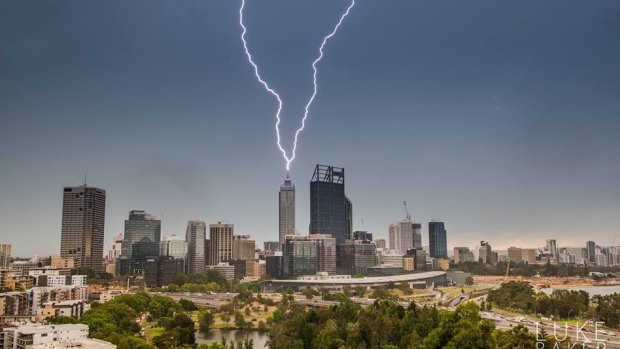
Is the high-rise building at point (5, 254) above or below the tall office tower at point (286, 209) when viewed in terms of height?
below

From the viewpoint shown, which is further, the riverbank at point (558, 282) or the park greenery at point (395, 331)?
the riverbank at point (558, 282)

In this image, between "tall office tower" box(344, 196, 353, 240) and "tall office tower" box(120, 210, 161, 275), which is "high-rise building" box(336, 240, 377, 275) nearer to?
"tall office tower" box(344, 196, 353, 240)

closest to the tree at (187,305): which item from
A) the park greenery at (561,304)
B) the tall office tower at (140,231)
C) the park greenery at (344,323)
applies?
the park greenery at (344,323)

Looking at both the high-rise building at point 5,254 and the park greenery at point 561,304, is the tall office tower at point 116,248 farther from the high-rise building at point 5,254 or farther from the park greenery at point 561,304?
the park greenery at point 561,304

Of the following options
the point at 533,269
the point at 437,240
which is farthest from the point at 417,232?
the point at 533,269

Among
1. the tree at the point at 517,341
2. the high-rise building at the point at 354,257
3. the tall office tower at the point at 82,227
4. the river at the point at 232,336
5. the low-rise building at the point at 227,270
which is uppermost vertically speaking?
the tall office tower at the point at 82,227

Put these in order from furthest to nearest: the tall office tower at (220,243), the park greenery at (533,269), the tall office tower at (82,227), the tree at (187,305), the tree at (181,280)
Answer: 1. the tall office tower at (220,243)
2. the park greenery at (533,269)
3. the tall office tower at (82,227)
4. the tree at (181,280)
5. the tree at (187,305)

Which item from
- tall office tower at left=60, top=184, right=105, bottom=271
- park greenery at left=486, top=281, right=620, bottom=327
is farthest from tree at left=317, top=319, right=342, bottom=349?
tall office tower at left=60, top=184, right=105, bottom=271
